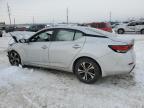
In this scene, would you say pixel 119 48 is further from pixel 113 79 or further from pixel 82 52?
pixel 113 79

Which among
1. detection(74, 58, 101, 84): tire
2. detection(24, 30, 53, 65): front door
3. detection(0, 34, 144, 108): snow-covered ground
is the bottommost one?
detection(0, 34, 144, 108): snow-covered ground

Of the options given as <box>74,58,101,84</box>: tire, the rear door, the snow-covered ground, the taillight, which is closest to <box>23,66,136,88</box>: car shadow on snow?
the snow-covered ground

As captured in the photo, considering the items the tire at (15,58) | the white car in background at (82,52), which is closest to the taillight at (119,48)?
the white car in background at (82,52)

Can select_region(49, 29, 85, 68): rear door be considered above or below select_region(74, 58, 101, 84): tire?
above

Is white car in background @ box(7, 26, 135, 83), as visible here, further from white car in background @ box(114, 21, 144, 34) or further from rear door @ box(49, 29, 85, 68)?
white car in background @ box(114, 21, 144, 34)

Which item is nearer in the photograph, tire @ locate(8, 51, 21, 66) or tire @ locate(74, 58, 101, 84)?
tire @ locate(74, 58, 101, 84)

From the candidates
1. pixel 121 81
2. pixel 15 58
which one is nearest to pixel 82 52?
pixel 121 81

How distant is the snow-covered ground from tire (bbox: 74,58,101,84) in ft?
0.56

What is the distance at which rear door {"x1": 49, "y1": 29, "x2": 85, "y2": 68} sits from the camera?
5.31m

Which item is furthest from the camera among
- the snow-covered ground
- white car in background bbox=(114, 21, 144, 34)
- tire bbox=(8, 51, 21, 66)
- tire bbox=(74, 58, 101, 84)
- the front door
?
white car in background bbox=(114, 21, 144, 34)

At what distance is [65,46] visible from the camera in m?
5.48

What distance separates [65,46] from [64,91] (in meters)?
1.34

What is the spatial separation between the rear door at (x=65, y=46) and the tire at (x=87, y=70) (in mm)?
292

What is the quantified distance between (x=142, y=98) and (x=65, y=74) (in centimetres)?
255
